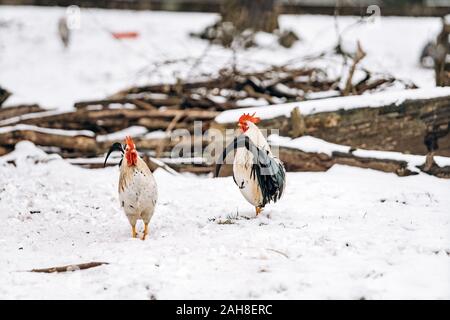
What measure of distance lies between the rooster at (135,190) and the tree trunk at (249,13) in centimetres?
1191

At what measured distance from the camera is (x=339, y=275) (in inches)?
156

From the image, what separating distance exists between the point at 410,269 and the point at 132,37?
54.9 feet

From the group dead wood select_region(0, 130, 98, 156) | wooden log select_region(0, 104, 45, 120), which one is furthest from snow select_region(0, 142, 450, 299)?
wooden log select_region(0, 104, 45, 120)

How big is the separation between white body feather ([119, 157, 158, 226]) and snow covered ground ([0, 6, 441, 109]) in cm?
813

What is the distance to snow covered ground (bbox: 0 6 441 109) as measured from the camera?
48.7ft

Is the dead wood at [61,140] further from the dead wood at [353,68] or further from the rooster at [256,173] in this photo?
the dead wood at [353,68]

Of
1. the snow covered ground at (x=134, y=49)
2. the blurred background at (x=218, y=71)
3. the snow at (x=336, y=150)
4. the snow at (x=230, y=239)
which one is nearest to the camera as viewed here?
the snow at (x=230, y=239)

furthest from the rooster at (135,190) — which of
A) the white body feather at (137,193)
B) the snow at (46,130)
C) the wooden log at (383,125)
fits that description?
the snow at (46,130)

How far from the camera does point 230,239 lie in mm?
4941

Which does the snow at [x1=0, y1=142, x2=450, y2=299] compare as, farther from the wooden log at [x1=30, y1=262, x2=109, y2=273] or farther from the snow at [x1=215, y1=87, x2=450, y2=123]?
the snow at [x1=215, y1=87, x2=450, y2=123]

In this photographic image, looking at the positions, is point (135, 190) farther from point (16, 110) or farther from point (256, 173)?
point (16, 110)

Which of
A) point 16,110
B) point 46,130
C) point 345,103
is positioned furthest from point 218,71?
point 16,110

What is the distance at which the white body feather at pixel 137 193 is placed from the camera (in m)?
5.23
